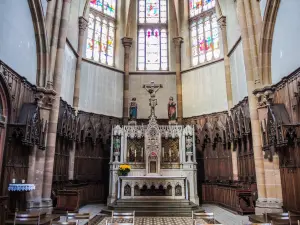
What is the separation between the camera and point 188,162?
16344 mm

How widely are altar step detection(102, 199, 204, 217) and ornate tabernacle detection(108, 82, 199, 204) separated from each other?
90 cm

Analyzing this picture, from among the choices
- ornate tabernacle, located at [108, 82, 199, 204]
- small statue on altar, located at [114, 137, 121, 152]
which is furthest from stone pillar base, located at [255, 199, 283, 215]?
small statue on altar, located at [114, 137, 121, 152]

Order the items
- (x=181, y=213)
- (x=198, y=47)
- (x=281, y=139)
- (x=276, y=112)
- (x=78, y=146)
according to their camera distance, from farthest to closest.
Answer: (x=198, y=47) → (x=78, y=146) → (x=181, y=213) → (x=276, y=112) → (x=281, y=139)

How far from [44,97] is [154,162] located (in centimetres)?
738

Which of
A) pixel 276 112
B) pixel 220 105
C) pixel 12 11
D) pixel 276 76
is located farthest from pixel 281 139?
pixel 12 11

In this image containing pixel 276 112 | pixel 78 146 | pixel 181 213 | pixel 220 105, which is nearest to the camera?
pixel 276 112

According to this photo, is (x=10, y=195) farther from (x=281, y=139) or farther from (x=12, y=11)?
(x=281, y=139)

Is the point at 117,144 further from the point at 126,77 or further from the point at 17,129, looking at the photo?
the point at 17,129

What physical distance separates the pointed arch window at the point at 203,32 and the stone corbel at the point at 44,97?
12.1 m

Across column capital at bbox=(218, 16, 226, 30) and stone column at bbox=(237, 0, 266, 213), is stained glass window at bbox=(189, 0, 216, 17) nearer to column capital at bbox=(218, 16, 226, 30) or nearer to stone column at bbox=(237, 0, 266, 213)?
column capital at bbox=(218, 16, 226, 30)

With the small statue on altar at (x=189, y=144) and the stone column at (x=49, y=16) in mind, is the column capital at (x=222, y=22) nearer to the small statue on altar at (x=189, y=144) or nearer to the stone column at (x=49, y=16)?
the small statue on altar at (x=189, y=144)

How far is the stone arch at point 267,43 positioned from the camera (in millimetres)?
11883

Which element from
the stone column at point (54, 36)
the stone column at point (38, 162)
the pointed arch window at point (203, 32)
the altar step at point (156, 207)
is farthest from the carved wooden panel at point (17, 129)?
the pointed arch window at point (203, 32)

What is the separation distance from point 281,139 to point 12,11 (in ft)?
35.8
